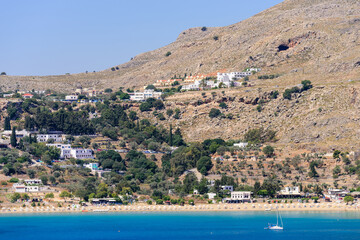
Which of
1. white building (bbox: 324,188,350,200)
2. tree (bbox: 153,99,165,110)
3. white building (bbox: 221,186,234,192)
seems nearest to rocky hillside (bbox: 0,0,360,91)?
tree (bbox: 153,99,165,110)

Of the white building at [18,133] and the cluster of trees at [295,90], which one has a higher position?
the cluster of trees at [295,90]

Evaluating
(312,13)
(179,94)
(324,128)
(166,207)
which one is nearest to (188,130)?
(179,94)

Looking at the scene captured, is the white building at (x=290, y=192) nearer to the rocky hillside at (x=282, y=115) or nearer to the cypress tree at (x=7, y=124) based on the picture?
the rocky hillside at (x=282, y=115)

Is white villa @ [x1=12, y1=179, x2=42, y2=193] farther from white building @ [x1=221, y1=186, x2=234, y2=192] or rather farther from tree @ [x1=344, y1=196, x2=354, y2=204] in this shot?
tree @ [x1=344, y1=196, x2=354, y2=204]

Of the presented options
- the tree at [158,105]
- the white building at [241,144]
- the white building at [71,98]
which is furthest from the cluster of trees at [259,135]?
the white building at [71,98]

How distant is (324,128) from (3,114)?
2416 inches

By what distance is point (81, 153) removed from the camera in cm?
13125

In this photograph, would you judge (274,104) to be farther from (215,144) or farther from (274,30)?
(274,30)

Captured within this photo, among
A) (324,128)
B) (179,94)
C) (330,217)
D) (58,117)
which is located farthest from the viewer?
(179,94)

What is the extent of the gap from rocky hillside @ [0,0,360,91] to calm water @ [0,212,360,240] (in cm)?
5312

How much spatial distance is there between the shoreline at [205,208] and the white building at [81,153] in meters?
21.0

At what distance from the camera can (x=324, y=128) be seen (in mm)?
129625

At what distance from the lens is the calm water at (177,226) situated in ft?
282

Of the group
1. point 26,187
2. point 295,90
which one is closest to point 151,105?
point 295,90
